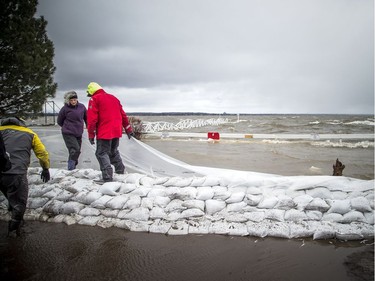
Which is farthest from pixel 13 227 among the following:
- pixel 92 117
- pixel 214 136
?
pixel 214 136

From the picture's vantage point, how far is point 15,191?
2812 mm

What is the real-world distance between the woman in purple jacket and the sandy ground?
1.69 meters

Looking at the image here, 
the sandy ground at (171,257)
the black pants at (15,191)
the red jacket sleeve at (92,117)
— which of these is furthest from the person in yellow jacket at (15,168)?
the red jacket sleeve at (92,117)

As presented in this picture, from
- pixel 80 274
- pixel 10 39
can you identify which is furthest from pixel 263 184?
pixel 10 39

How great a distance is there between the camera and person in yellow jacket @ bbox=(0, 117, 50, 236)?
277cm

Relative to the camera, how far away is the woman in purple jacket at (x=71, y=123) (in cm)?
436

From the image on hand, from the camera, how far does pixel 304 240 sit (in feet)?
9.00

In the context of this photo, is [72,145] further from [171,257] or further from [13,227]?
[171,257]

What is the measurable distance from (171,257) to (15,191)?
1882mm

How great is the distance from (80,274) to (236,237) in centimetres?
160

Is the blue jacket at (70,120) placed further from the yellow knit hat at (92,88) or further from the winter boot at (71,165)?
the yellow knit hat at (92,88)

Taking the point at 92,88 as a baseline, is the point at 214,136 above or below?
below

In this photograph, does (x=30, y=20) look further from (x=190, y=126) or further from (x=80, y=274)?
(x=190, y=126)

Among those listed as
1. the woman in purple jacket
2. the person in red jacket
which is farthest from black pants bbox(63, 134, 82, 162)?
the person in red jacket
